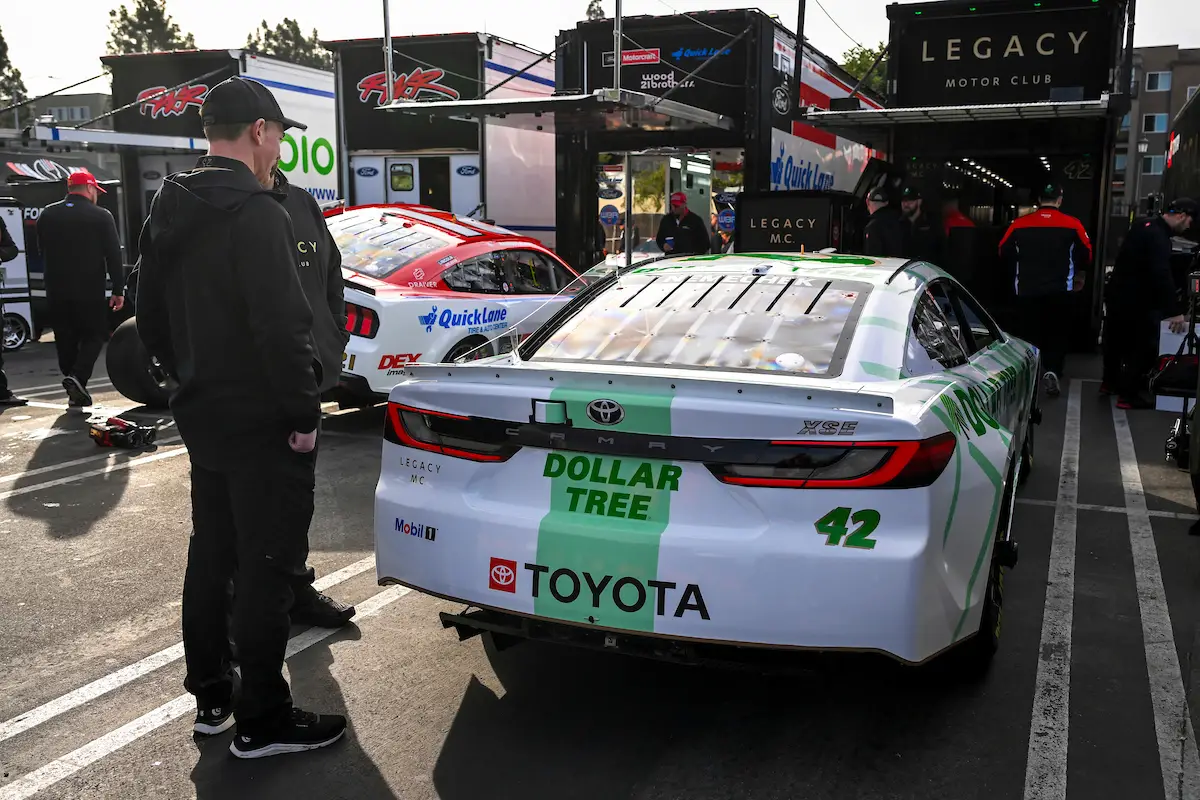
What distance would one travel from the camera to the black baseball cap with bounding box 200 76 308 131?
3027 mm

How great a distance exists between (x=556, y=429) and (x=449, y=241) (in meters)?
5.32

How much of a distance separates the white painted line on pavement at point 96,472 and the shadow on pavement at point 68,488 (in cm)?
4

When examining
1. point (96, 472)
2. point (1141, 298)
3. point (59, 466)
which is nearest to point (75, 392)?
point (59, 466)

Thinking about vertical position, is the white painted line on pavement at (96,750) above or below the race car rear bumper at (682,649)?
below

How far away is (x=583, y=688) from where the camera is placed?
141 inches

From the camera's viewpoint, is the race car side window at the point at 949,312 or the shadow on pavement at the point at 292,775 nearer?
the shadow on pavement at the point at 292,775

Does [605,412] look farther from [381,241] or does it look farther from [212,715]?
[381,241]

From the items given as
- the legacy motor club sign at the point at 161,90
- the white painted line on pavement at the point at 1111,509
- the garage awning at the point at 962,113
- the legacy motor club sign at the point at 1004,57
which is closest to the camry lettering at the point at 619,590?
the white painted line on pavement at the point at 1111,509

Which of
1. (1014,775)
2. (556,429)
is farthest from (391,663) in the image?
(1014,775)

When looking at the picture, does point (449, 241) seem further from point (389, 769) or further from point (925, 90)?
point (925, 90)

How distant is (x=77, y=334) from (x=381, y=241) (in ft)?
8.93

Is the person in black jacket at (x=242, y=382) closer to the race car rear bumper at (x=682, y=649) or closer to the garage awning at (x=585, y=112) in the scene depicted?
the race car rear bumper at (x=682, y=649)

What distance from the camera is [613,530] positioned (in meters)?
2.97

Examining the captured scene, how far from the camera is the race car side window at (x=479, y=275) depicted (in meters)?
7.86
